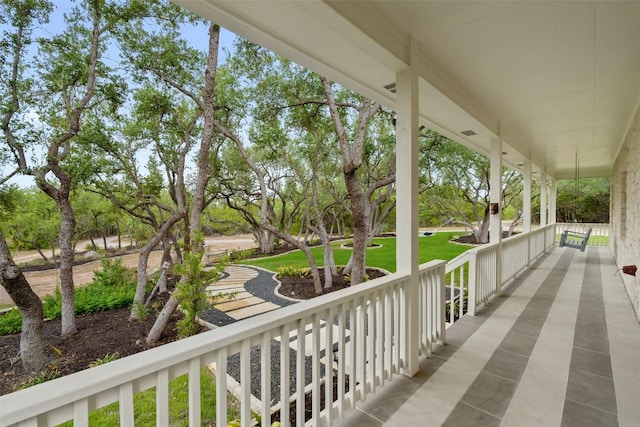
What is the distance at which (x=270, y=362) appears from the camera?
54.9 inches

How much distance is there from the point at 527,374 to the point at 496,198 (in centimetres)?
267

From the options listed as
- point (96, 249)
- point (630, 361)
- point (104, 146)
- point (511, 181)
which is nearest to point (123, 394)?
point (630, 361)

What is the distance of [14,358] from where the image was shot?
4.62m

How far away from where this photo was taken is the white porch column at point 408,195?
230 centimetres

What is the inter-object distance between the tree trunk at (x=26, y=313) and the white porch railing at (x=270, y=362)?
4447 mm

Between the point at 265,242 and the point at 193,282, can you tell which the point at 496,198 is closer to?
the point at 193,282

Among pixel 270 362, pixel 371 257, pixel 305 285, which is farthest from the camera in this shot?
pixel 371 257

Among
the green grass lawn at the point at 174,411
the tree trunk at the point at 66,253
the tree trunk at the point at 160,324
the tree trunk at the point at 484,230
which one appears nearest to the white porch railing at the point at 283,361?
the green grass lawn at the point at 174,411

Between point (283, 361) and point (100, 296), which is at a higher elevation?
point (283, 361)

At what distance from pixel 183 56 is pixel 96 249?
18.6ft

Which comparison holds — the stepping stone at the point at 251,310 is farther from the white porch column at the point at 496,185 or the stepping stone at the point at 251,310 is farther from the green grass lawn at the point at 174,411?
the white porch column at the point at 496,185

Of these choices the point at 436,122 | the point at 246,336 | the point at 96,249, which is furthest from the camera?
the point at 96,249

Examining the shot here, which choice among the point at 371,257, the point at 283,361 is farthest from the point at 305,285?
the point at 283,361

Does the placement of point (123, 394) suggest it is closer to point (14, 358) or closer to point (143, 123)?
point (14, 358)
